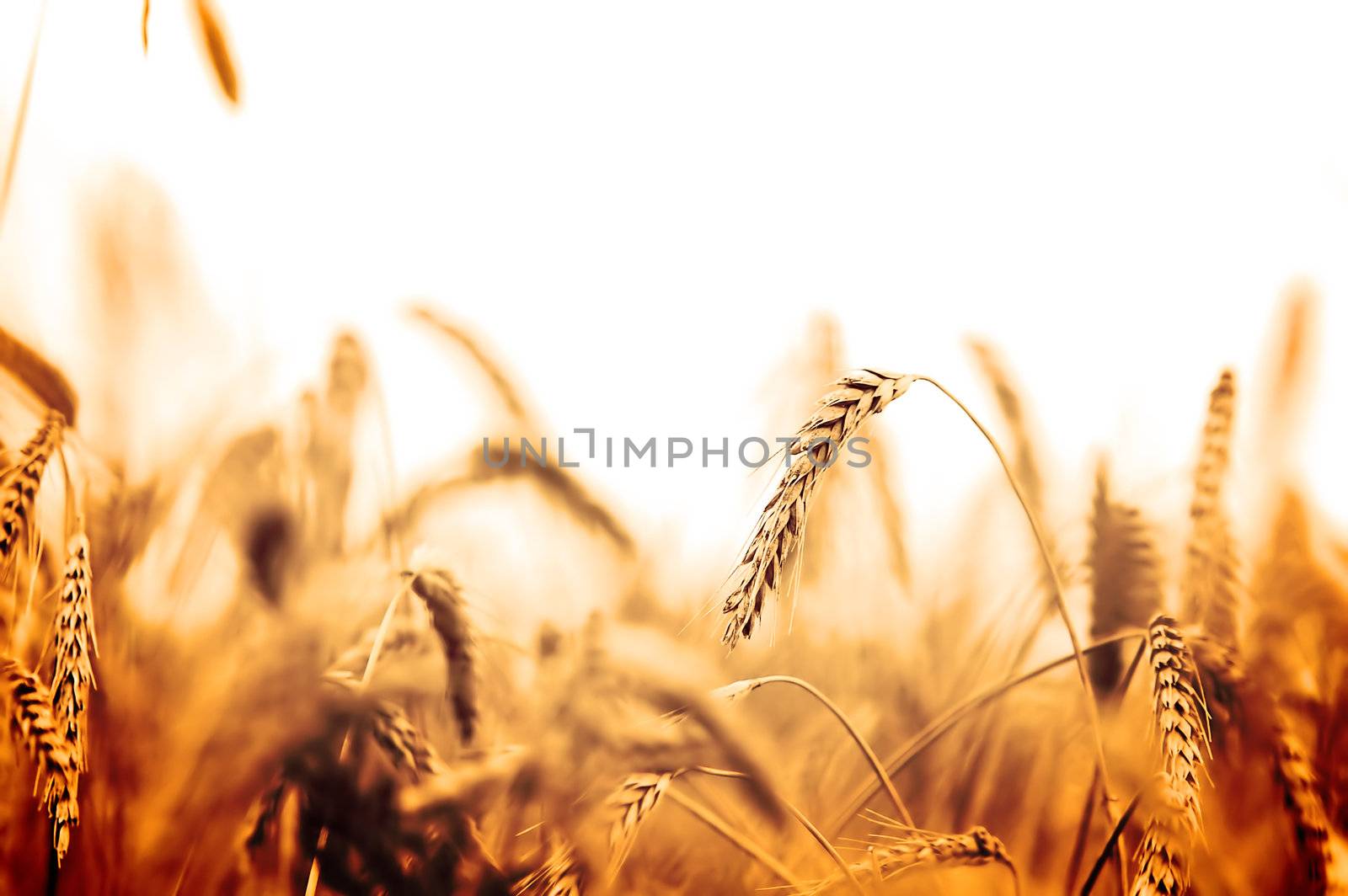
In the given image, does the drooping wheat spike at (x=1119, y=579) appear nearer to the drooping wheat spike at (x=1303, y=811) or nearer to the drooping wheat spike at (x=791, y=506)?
the drooping wheat spike at (x=1303, y=811)

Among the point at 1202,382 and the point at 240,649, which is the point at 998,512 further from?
the point at 240,649

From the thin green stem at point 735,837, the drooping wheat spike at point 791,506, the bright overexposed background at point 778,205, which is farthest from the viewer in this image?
the bright overexposed background at point 778,205

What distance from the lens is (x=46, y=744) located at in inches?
41.3

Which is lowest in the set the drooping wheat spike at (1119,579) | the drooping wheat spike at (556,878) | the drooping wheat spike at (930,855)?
the drooping wheat spike at (556,878)

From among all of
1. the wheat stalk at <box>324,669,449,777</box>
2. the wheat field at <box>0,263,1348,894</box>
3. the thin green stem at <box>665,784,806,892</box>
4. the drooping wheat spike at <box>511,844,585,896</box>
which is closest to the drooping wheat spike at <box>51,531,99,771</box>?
the wheat field at <box>0,263,1348,894</box>

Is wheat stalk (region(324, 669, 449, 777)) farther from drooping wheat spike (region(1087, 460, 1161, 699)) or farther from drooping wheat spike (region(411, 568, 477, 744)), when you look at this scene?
drooping wheat spike (region(1087, 460, 1161, 699))

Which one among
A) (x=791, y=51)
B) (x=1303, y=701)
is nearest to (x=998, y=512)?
(x=1303, y=701)

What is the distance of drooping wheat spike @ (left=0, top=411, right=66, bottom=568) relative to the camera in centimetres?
106

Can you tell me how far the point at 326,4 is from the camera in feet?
3.74

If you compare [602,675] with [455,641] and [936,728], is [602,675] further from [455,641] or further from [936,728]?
[936,728]

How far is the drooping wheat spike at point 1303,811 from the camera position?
1.05m

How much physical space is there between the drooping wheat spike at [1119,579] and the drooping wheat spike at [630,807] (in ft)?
1.73

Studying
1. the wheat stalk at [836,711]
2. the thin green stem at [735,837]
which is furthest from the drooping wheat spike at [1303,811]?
the thin green stem at [735,837]

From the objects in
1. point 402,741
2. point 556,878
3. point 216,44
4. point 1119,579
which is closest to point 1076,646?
point 1119,579
